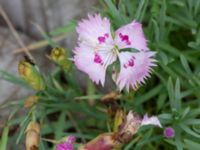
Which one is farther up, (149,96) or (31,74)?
(31,74)

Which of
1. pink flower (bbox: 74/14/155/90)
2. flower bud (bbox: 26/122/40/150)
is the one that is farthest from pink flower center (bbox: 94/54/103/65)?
flower bud (bbox: 26/122/40/150)

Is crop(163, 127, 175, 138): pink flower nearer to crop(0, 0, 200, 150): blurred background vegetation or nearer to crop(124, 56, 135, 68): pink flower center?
crop(0, 0, 200, 150): blurred background vegetation

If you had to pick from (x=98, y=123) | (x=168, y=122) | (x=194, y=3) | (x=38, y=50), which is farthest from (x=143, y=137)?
(x=38, y=50)

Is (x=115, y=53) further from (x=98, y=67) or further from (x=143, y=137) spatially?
(x=143, y=137)

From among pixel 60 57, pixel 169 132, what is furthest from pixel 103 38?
pixel 169 132

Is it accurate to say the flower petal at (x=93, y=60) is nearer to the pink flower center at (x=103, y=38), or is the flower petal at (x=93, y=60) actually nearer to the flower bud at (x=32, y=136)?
Answer: the pink flower center at (x=103, y=38)

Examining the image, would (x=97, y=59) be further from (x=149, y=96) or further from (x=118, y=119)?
(x=149, y=96)
